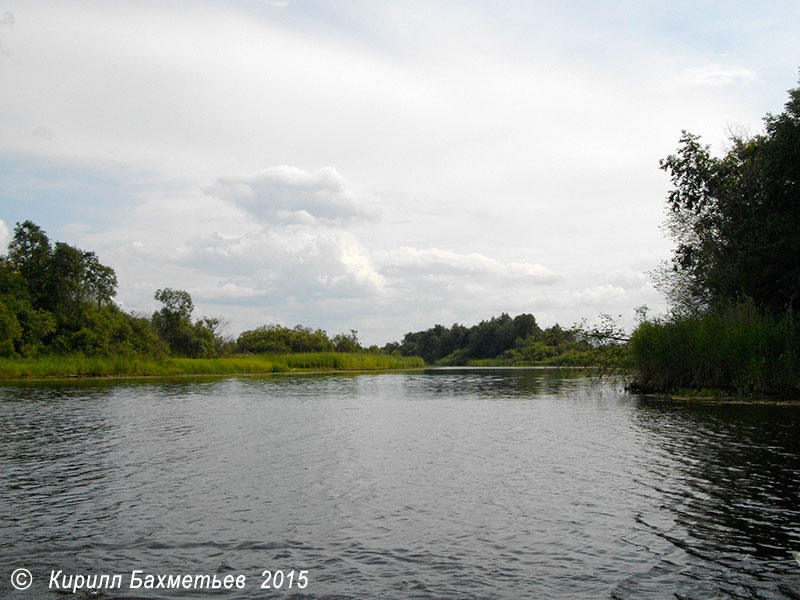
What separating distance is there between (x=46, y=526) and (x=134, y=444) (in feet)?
27.6

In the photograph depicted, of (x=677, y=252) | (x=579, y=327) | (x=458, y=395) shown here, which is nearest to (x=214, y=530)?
(x=458, y=395)

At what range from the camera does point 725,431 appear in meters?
19.2

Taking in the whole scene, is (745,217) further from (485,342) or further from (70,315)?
(485,342)

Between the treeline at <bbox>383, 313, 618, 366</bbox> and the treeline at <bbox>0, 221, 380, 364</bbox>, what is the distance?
5416 centimetres

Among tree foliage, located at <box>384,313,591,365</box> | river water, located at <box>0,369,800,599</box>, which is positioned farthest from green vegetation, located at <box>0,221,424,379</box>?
tree foliage, located at <box>384,313,591,365</box>

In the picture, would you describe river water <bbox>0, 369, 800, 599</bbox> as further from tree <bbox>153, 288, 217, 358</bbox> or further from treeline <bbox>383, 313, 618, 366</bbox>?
treeline <bbox>383, 313, 618, 366</bbox>

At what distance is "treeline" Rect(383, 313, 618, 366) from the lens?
4990 inches

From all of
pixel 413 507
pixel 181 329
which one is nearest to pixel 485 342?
pixel 181 329

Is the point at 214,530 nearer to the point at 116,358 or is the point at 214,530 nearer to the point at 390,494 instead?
the point at 390,494

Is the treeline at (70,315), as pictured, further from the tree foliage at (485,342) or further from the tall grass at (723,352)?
the tree foliage at (485,342)

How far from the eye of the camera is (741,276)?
3388 cm

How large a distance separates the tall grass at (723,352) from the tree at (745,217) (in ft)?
5.69

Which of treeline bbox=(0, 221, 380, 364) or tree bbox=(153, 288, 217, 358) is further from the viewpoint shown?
tree bbox=(153, 288, 217, 358)

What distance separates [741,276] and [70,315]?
205ft
